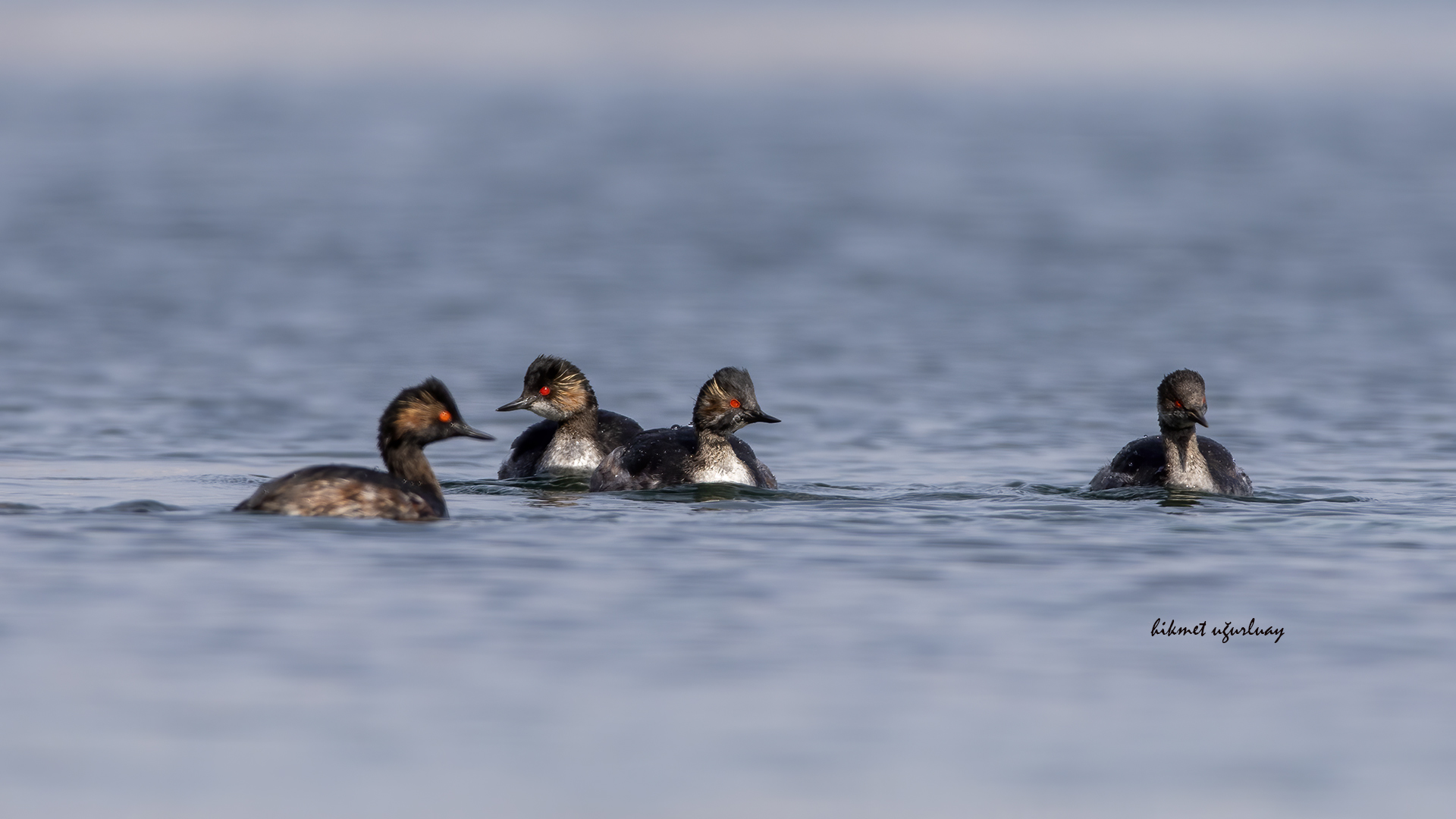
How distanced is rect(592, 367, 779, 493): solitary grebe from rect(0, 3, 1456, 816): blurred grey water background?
402mm

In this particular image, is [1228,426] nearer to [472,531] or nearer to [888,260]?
[472,531]

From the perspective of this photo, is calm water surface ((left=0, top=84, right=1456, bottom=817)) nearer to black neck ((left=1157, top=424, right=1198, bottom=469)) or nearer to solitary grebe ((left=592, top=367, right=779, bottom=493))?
solitary grebe ((left=592, top=367, right=779, bottom=493))

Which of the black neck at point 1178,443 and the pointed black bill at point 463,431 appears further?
the black neck at point 1178,443

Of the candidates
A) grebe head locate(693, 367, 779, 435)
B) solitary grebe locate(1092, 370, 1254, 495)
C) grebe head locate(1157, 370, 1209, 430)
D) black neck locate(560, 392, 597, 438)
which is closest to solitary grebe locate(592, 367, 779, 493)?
grebe head locate(693, 367, 779, 435)

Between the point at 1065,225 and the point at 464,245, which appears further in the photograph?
the point at 1065,225

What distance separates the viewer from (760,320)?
31.0m

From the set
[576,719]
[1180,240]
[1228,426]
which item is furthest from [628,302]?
[576,719]

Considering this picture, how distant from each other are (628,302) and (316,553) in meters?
20.0

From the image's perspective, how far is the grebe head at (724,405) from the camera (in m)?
17.0

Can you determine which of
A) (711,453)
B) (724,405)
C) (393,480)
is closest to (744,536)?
(393,480)

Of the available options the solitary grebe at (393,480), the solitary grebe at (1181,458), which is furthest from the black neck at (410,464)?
the solitary grebe at (1181,458)

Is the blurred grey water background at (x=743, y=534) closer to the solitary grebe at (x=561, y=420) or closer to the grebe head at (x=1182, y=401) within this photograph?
the grebe head at (x=1182, y=401)

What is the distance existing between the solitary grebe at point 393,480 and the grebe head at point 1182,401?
5.19 meters

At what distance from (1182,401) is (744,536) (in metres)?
4.09
